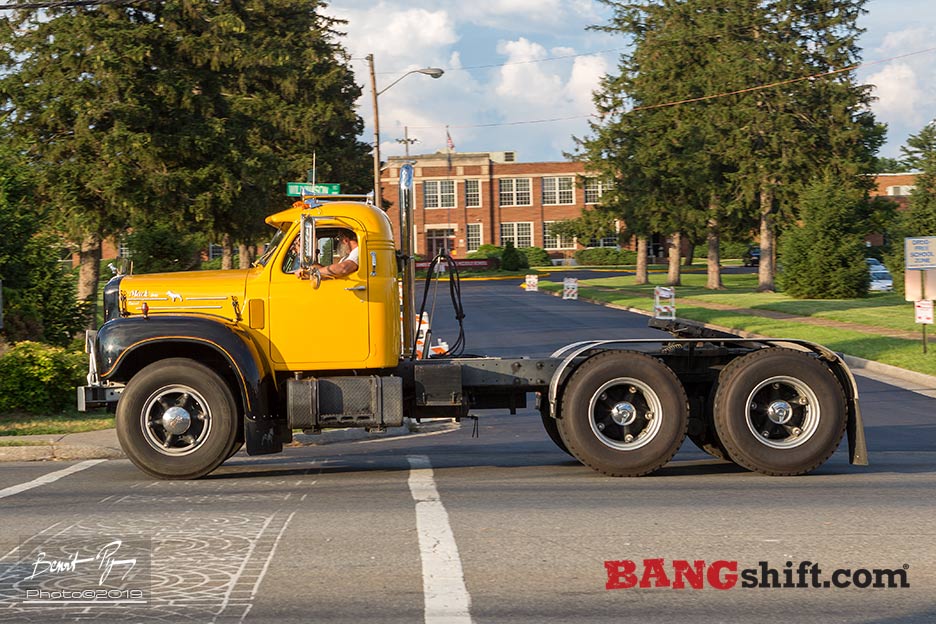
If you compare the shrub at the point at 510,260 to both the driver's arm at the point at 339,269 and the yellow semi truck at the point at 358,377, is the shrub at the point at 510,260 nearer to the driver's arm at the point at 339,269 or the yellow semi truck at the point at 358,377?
the yellow semi truck at the point at 358,377

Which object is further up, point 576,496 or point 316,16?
point 316,16

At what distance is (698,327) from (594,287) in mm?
48870

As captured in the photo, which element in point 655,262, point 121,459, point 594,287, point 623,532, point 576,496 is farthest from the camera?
point 655,262

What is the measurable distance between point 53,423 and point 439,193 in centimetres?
8980

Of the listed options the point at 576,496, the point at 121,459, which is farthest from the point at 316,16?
A: the point at 576,496

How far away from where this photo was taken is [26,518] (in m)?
8.76

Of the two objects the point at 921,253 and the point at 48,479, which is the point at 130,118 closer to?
the point at 48,479

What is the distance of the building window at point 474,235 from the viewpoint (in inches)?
4094

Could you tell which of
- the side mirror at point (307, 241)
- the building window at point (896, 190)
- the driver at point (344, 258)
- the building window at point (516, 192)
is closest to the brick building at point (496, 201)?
the building window at point (516, 192)

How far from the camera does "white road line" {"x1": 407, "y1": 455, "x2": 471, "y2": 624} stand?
6.03m

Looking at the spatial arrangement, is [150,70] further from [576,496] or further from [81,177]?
[576,496]

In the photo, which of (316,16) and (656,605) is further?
(316,16)

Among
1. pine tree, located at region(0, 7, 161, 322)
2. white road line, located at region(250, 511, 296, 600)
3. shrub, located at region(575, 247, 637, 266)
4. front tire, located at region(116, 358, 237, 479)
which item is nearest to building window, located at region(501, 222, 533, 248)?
shrub, located at region(575, 247, 637, 266)

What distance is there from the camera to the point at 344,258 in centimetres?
1108
